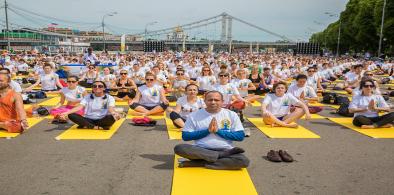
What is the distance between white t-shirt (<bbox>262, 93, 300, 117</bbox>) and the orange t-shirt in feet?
19.0

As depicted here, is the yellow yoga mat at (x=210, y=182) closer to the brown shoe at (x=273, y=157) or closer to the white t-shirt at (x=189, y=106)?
the brown shoe at (x=273, y=157)

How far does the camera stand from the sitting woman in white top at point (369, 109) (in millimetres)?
8945

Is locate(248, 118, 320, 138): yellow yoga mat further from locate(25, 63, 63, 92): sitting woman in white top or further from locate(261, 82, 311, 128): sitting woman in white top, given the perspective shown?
locate(25, 63, 63, 92): sitting woman in white top

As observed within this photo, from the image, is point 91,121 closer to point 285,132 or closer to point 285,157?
point 285,132

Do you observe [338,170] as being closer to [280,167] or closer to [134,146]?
[280,167]

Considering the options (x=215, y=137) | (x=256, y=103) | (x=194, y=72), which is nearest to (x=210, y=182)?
(x=215, y=137)

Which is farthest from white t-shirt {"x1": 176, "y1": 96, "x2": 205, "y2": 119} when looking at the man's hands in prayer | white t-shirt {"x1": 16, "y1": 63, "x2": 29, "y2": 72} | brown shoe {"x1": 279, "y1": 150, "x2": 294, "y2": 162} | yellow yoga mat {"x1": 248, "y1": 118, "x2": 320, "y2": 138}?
white t-shirt {"x1": 16, "y1": 63, "x2": 29, "y2": 72}

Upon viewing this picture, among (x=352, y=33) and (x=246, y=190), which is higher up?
(x=352, y=33)

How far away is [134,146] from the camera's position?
7074mm

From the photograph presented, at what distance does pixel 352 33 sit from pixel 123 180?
Result: 2680 inches

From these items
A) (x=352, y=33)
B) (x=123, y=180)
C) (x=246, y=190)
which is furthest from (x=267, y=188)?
(x=352, y=33)

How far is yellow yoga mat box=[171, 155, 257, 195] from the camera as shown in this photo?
4789mm

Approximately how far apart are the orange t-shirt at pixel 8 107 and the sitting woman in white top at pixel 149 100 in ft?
11.0

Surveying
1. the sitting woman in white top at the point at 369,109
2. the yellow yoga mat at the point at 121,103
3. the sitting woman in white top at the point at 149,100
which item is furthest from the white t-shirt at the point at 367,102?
the yellow yoga mat at the point at 121,103
